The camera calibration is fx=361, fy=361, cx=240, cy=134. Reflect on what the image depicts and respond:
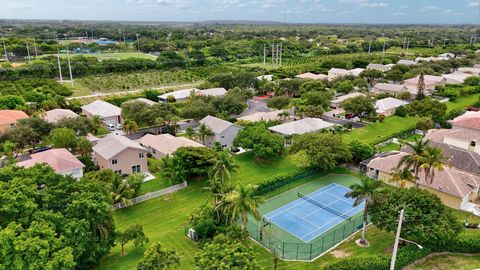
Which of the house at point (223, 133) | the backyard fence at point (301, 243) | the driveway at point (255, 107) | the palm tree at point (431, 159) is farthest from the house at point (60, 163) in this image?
the driveway at point (255, 107)

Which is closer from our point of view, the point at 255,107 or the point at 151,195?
the point at 151,195

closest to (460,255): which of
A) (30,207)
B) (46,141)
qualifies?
(30,207)

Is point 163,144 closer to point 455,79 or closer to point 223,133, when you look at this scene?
point 223,133

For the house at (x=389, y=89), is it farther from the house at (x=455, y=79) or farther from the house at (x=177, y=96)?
the house at (x=177, y=96)

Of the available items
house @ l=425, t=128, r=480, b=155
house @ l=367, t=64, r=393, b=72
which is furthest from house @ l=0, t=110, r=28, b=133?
house @ l=367, t=64, r=393, b=72

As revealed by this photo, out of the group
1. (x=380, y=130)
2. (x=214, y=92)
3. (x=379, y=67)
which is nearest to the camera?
(x=380, y=130)

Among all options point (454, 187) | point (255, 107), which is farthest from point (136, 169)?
point (255, 107)

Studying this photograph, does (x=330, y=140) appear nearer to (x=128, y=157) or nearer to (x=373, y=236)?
(x=373, y=236)
